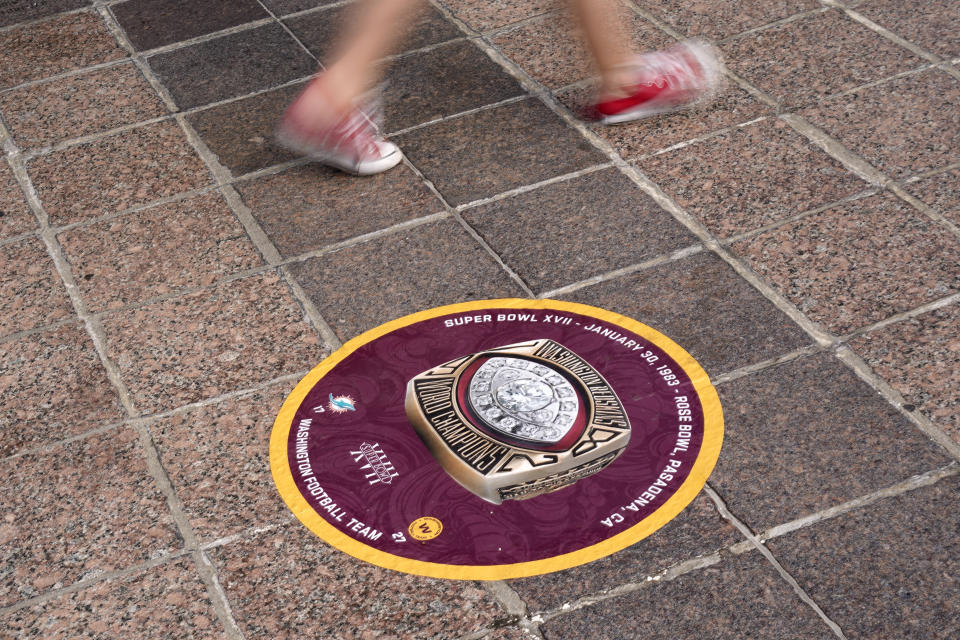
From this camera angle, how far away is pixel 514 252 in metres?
3.47

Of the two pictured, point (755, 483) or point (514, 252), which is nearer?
point (755, 483)

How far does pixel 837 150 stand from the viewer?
12.3 feet

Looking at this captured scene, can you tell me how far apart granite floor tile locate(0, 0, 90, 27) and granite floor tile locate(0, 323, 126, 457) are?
8.40ft

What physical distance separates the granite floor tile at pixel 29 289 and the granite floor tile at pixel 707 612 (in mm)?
1943

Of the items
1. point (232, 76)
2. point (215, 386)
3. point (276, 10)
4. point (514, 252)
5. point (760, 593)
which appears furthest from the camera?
point (276, 10)

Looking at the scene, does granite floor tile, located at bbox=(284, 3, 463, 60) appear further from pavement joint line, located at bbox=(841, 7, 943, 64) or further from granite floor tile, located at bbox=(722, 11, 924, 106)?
pavement joint line, located at bbox=(841, 7, 943, 64)

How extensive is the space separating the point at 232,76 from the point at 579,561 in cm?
291

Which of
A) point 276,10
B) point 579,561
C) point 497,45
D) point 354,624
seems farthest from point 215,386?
point 276,10

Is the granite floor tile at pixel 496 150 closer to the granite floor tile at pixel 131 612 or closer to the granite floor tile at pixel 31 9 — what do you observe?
the granite floor tile at pixel 131 612

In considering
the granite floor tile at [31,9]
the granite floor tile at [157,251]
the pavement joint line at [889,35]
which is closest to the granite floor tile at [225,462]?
the granite floor tile at [157,251]

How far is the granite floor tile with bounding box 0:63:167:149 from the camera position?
440 cm

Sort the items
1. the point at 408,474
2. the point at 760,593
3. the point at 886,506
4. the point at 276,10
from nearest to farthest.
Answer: the point at 760,593, the point at 886,506, the point at 408,474, the point at 276,10

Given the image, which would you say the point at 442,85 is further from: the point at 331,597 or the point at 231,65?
the point at 331,597

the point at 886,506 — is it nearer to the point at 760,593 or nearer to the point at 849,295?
the point at 760,593
